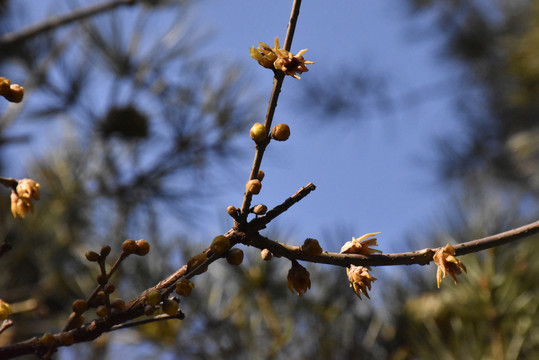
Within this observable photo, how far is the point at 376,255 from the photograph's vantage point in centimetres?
34

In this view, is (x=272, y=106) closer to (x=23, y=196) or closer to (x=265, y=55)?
(x=265, y=55)

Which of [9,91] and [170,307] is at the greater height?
[9,91]

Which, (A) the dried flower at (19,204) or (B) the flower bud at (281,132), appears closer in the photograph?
(B) the flower bud at (281,132)

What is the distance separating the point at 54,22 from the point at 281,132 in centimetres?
80

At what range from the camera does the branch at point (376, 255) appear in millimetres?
322

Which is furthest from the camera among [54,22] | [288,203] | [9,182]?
[54,22]

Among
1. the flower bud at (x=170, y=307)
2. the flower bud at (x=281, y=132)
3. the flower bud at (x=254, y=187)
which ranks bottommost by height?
the flower bud at (x=170, y=307)

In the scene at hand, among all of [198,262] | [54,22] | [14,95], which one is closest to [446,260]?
[198,262]

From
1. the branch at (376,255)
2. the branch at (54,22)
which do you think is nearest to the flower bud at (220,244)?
the branch at (376,255)

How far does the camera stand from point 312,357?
1062 mm

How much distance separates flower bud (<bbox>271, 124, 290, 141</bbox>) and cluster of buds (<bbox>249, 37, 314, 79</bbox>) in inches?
1.2

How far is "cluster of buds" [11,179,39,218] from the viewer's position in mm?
449

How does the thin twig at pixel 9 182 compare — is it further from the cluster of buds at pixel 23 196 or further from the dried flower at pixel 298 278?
the dried flower at pixel 298 278

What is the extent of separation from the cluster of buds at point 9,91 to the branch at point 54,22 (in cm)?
62
